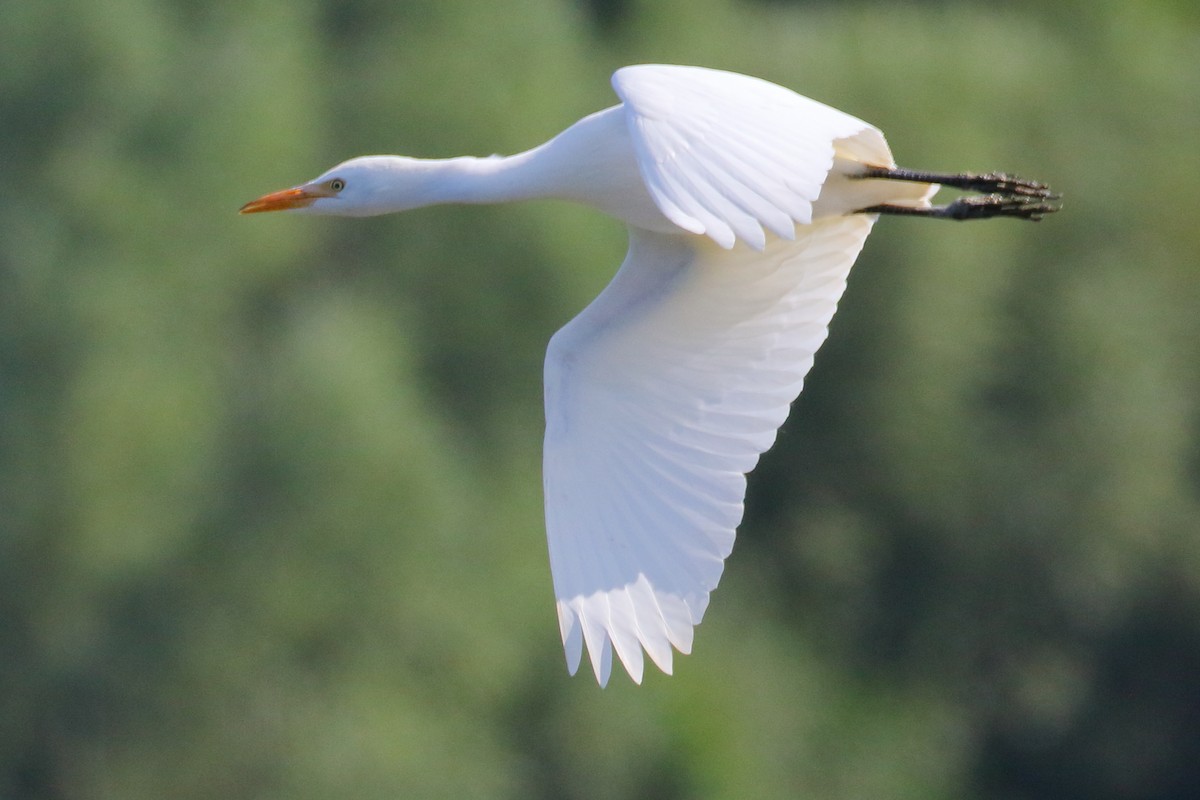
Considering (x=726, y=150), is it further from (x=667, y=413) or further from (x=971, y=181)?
(x=971, y=181)

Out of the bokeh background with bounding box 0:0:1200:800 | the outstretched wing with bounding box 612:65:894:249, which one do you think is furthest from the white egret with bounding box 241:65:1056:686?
Answer: the bokeh background with bounding box 0:0:1200:800

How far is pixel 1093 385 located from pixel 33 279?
715 centimetres

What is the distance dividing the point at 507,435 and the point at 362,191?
25.5ft

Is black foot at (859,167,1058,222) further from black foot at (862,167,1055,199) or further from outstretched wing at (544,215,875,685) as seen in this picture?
outstretched wing at (544,215,875,685)

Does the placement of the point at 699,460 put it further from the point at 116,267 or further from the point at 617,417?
the point at 116,267

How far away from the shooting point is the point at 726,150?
4.41 meters

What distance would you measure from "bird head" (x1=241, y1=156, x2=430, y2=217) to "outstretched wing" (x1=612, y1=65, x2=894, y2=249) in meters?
1.19

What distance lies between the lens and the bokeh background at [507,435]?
12.4 metres

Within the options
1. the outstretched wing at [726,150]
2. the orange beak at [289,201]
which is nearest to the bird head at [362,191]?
the orange beak at [289,201]

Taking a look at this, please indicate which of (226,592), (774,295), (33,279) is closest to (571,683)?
(226,592)

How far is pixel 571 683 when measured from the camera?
12.6 metres

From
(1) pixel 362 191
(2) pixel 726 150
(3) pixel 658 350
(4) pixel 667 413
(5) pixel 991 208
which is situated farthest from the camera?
(5) pixel 991 208

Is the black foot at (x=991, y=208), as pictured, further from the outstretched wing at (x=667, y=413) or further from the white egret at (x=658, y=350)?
the outstretched wing at (x=667, y=413)

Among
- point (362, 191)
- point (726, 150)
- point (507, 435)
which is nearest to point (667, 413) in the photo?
point (362, 191)
